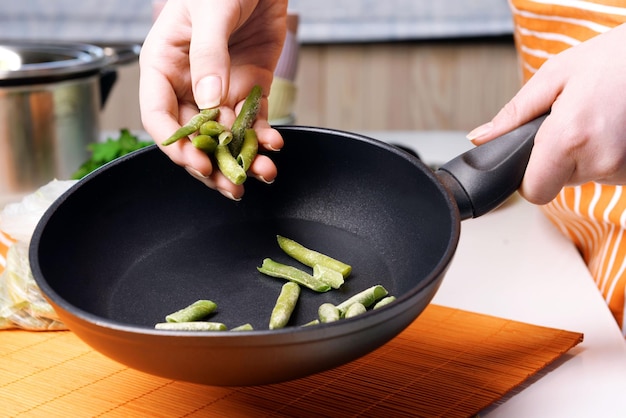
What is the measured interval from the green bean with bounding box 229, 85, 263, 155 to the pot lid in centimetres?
46

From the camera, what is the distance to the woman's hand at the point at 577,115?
73 cm

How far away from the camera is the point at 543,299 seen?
101cm

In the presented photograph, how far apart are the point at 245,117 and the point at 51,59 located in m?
0.70

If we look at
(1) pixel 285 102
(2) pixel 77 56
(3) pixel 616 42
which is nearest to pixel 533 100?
(3) pixel 616 42

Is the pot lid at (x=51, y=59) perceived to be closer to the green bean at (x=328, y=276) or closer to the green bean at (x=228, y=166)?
the green bean at (x=228, y=166)

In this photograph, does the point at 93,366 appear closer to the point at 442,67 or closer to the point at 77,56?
the point at 77,56

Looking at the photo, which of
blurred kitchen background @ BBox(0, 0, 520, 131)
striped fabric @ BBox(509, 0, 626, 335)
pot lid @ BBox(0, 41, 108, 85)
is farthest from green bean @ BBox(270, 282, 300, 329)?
blurred kitchen background @ BBox(0, 0, 520, 131)

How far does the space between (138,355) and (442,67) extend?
6.81 ft

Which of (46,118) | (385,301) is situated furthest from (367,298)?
(46,118)

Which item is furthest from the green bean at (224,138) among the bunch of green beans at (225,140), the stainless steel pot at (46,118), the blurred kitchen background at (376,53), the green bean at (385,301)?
the blurred kitchen background at (376,53)

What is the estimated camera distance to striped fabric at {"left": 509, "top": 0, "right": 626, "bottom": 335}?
1007 mm

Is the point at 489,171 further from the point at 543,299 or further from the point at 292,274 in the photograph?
the point at 543,299

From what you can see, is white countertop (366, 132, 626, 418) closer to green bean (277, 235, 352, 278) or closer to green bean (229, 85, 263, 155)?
green bean (277, 235, 352, 278)

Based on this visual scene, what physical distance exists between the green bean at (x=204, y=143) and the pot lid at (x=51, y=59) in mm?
526
